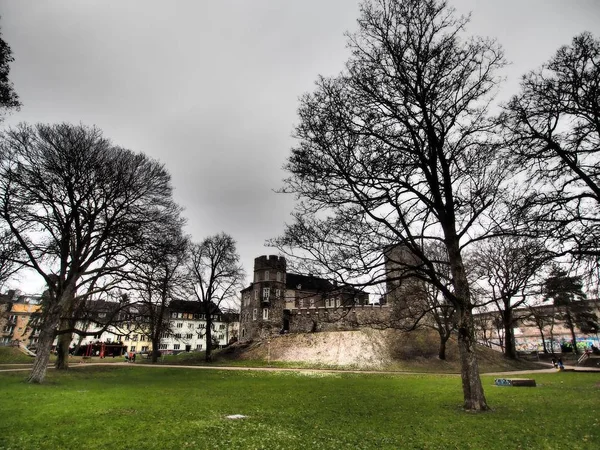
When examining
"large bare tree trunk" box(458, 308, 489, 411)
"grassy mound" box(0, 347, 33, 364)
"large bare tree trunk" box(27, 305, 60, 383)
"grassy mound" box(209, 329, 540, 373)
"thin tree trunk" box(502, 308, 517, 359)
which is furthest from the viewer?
"thin tree trunk" box(502, 308, 517, 359)

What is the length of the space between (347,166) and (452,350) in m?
37.9

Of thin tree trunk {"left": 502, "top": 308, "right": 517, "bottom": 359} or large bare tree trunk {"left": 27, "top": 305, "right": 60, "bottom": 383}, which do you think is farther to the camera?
thin tree trunk {"left": 502, "top": 308, "right": 517, "bottom": 359}

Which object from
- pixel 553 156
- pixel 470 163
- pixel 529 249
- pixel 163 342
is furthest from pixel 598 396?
pixel 163 342

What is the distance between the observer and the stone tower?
56031 millimetres

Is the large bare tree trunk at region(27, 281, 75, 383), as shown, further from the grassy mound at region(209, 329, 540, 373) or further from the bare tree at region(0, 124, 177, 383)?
the grassy mound at region(209, 329, 540, 373)

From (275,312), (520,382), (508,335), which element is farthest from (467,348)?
(275,312)

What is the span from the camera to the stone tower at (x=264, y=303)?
5603cm

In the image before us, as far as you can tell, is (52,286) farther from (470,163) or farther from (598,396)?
(598,396)

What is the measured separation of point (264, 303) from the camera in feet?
187

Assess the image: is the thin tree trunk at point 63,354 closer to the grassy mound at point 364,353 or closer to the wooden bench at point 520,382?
the grassy mound at point 364,353

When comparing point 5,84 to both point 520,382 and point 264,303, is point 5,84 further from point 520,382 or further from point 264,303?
point 264,303

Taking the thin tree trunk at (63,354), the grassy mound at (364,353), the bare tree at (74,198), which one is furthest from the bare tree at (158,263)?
the grassy mound at (364,353)

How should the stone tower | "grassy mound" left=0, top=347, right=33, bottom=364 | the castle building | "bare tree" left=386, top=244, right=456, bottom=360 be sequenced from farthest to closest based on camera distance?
the stone tower
the castle building
"grassy mound" left=0, top=347, right=33, bottom=364
"bare tree" left=386, top=244, right=456, bottom=360

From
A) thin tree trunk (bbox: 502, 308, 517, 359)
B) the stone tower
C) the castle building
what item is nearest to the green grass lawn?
thin tree trunk (bbox: 502, 308, 517, 359)
